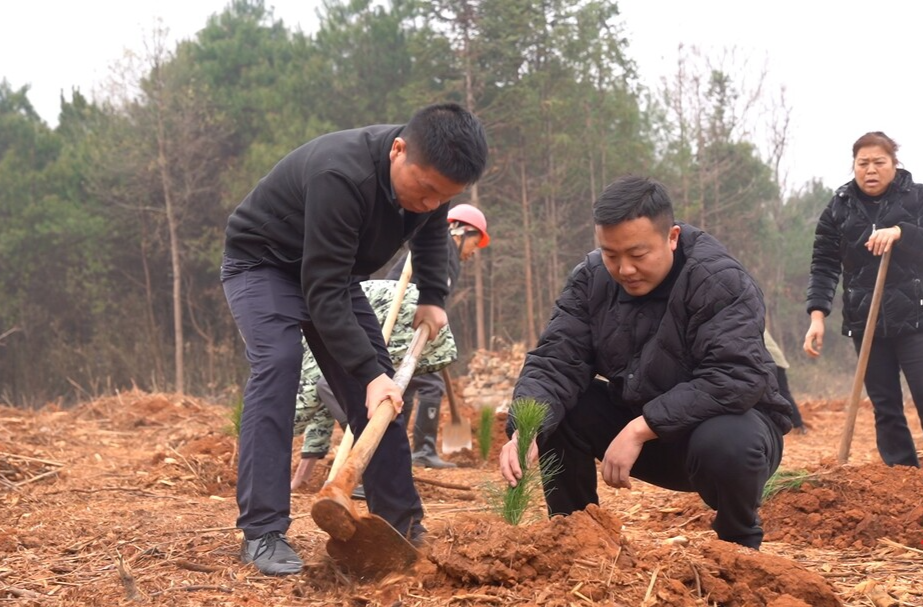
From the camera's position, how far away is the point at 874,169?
16.4 ft

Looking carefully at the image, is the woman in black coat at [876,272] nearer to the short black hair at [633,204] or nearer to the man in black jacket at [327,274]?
the short black hair at [633,204]

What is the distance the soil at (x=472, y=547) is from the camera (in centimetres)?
255

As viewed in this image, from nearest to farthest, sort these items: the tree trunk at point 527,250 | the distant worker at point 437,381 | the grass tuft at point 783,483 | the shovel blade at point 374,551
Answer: the shovel blade at point 374,551
the grass tuft at point 783,483
the distant worker at point 437,381
the tree trunk at point 527,250

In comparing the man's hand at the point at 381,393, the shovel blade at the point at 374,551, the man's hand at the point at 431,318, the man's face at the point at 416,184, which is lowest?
the shovel blade at the point at 374,551

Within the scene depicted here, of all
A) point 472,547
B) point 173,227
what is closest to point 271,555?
point 472,547

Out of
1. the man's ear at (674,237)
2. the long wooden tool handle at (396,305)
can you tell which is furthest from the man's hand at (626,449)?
the long wooden tool handle at (396,305)

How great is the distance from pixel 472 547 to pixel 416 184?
47.6 inches

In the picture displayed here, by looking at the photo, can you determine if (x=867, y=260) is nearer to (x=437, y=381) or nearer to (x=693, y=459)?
(x=693, y=459)

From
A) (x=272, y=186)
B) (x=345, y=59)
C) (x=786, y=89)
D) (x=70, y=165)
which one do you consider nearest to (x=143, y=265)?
(x=70, y=165)

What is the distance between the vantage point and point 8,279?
24.3m

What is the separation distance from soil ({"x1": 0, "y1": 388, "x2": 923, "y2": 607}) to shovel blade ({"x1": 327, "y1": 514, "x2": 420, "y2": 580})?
0.04 meters

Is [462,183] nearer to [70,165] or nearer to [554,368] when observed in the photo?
[554,368]

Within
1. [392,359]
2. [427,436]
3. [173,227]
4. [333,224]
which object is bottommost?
[427,436]

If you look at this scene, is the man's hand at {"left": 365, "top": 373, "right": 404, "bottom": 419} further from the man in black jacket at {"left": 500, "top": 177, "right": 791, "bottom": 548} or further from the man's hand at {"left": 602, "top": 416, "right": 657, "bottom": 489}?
the man's hand at {"left": 602, "top": 416, "right": 657, "bottom": 489}
